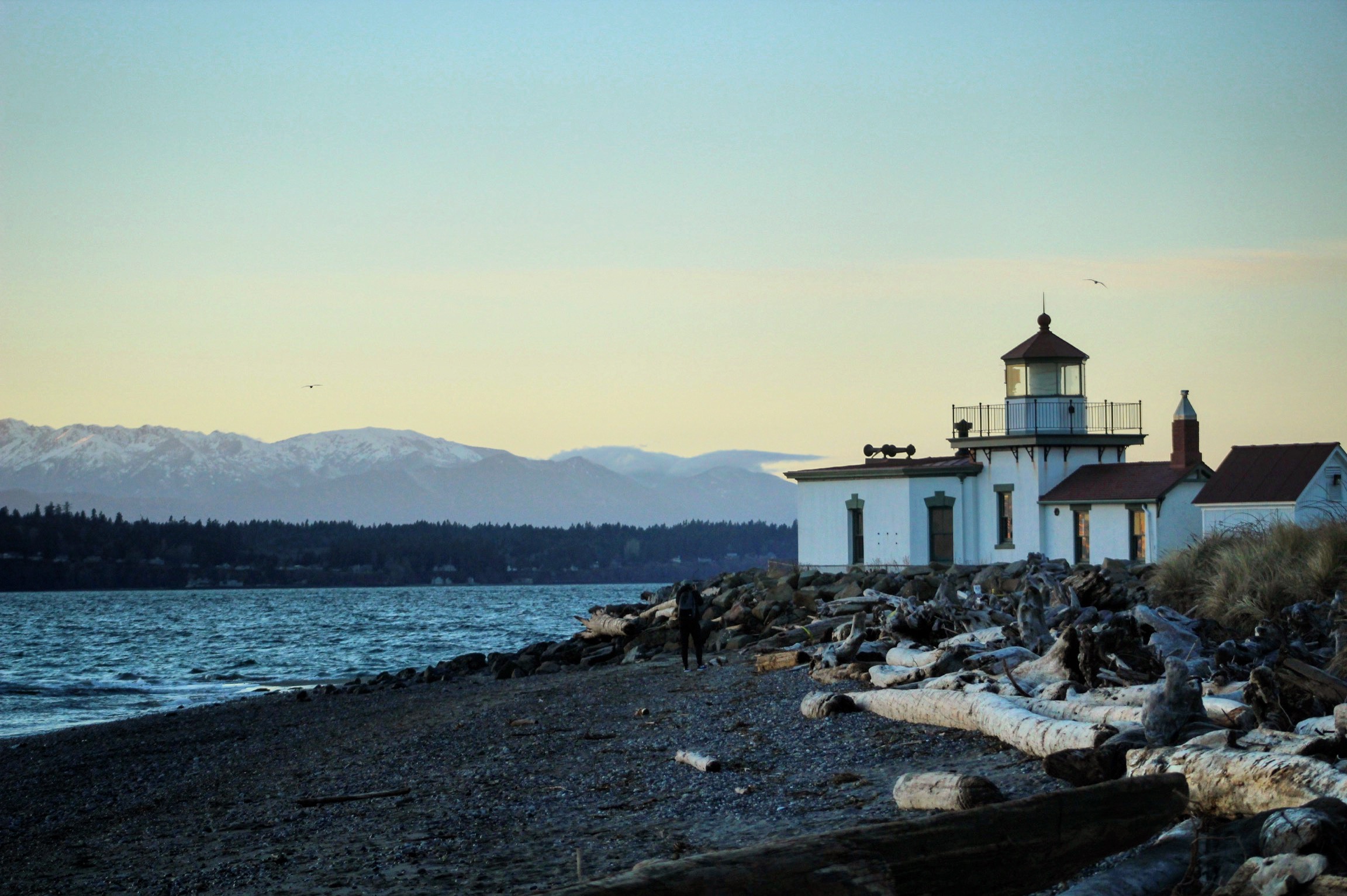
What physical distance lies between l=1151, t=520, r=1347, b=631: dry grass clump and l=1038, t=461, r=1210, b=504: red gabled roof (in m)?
13.4

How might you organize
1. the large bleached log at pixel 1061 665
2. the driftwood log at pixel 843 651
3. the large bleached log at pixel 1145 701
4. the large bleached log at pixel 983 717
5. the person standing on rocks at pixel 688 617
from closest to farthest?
the large bleached log at pixel 983 717 → the large bleached log at pixel 1145 701 → the large bleached log at pixel 1061 665 → the driftwood log at pixel 843 651 → the person standing on rocks at pixel 688 617

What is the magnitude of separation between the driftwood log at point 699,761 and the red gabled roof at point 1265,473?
23.0 meters

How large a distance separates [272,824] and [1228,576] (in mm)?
12420

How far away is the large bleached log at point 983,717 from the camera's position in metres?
8.39

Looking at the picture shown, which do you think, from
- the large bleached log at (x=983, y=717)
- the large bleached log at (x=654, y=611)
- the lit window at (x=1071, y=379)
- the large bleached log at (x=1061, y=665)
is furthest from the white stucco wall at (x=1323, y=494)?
the large bleached log at (x=983, y=717)

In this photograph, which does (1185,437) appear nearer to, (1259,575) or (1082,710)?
(1259,575)

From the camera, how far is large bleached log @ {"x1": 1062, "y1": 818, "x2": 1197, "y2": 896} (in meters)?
5.62

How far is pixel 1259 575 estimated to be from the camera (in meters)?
16.1

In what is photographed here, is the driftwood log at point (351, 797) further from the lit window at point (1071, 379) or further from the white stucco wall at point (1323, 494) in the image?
the lit window at point (1071, 379)

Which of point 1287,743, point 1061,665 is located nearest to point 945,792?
point 1287,743

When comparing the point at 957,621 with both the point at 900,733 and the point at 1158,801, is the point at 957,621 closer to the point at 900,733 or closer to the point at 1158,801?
the point at 900,733

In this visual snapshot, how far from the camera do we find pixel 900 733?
1048 centimetres

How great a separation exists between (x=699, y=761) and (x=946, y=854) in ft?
16.7

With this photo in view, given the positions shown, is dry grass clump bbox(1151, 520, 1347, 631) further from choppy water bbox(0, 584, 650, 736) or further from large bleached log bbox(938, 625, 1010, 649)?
choppy water bbox(0, 584, 650, 736)
